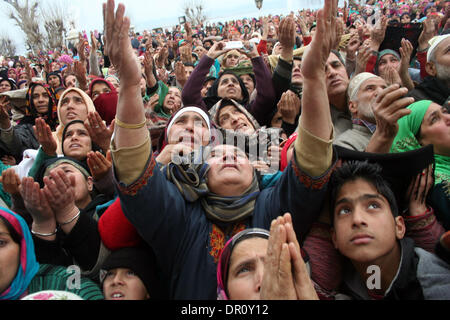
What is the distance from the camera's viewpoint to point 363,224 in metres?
1.43

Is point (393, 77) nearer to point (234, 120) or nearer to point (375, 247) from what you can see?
point (234, 120)

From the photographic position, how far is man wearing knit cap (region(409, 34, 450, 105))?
9.36 ft

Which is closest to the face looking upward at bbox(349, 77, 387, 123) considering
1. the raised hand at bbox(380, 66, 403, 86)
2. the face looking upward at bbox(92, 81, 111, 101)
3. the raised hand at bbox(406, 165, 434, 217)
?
the raised hand at bbox(380, 66, 403, 86)

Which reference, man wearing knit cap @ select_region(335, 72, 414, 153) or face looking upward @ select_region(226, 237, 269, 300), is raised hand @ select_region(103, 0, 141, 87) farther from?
man wearing knit cap @ select_region(335, 72, 414, 153)

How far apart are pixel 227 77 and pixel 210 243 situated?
107 inches

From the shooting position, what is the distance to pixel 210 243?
1658 millimetres

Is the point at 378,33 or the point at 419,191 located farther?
the point at 378,33

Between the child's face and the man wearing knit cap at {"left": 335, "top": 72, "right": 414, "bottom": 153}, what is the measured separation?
1.21 feet

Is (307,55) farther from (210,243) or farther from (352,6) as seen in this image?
(352,6)

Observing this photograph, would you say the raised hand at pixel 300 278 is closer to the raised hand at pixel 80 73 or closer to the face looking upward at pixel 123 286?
the face looking upward at pixel 123 286

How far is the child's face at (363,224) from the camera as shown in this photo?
1401 mm

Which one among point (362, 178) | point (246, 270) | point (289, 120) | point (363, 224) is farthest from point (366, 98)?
point (246, 270)

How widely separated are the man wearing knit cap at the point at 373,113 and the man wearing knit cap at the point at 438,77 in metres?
0.74

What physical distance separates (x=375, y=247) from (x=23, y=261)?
181 cm
